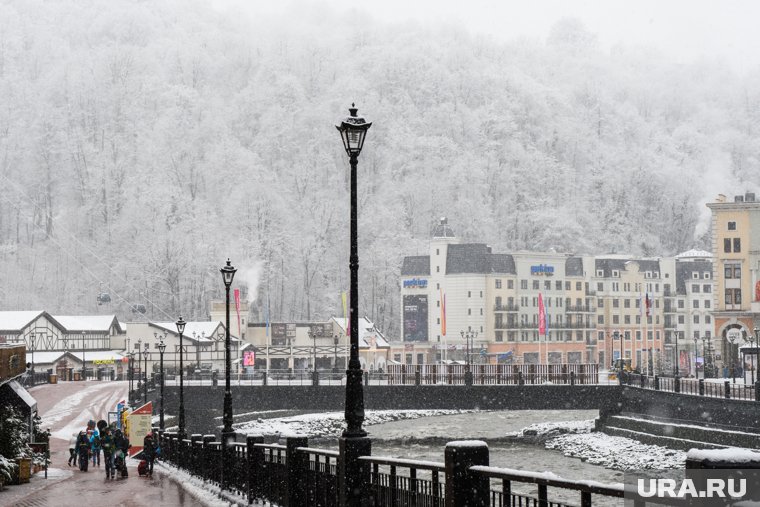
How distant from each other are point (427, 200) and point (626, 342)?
50.0 metres

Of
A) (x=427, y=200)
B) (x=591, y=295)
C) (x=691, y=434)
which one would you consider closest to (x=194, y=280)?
(x=427, y=200)

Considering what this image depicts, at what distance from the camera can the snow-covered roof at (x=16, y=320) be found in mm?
103062

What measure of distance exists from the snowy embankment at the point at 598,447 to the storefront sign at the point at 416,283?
4921cm

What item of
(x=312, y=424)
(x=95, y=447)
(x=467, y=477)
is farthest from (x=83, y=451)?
(x=312, y=424)

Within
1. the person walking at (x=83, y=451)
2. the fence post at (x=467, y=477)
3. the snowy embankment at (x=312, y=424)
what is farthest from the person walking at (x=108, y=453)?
the snowy embankment at (x=312, y=424)

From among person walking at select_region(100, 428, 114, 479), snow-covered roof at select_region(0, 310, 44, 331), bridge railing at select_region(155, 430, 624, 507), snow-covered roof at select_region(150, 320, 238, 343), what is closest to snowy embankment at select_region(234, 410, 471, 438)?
snow-covered roof at select_region(150, 320, 238, 343)

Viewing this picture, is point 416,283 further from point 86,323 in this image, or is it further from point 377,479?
point 377,479

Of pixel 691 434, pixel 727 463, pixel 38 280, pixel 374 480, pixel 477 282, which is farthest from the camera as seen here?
pixel 38 280

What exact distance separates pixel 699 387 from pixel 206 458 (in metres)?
35.5

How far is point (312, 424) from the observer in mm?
82938

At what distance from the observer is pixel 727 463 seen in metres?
7.05

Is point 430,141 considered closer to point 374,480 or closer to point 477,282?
point 477,282

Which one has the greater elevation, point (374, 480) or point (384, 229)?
point (384, 229)

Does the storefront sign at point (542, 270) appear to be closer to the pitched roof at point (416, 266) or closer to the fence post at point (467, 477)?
the pitched roof at point (416, 266)
